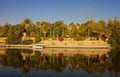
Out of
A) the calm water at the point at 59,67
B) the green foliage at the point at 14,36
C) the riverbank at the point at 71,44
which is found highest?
the green foliage at the point at 14,36

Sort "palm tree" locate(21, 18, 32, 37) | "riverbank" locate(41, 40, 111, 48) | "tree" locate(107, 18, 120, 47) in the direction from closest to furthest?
1. "tree" locate(107, 18, 120, 47)
2. "riverbank" locate(41, 40, 111, 48)
3. "palm tree" locate(21, 18, 32, 37)

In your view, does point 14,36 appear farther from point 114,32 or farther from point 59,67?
point 59,67

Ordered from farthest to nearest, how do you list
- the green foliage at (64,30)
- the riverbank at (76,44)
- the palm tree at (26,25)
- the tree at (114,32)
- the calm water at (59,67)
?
the palm tree at (26,25)
the green foliage at (64,30)
the riverbank at (76,44)
the tree at (114,32)
the calm water at (59,67)

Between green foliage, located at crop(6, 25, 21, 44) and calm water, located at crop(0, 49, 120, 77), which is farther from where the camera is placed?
green foliage, located at crop(6, 25, 21, 44)

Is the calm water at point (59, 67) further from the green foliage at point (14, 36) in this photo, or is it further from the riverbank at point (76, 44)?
the green foliage at point (14, 36)

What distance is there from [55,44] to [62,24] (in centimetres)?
1312

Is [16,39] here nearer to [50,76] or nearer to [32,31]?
[32,31]

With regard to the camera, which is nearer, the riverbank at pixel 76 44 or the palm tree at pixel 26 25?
the riverbank at pixel 76 44

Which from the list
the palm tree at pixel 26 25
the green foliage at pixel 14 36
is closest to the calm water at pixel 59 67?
the green foliage at pixel 14 36

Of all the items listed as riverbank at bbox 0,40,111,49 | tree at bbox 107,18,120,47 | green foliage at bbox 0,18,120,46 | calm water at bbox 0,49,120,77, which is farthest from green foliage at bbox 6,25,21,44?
calm water at bbox 0,49,120,77

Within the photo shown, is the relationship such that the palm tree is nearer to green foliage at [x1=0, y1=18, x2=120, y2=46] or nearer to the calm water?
green foliage at [x1=0, y1=18, x2=120, y2=46]

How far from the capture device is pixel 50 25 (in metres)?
79.2

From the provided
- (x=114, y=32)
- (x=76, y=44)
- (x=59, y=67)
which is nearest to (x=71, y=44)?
(x=76, y=44)

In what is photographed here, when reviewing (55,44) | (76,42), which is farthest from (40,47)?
(76,42)
